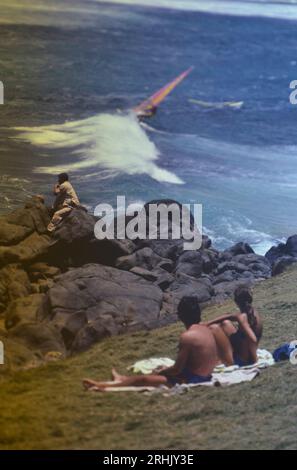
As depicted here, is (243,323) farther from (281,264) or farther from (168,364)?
(281,264)

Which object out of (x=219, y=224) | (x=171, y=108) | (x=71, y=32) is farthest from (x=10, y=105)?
(x=219, y=224)

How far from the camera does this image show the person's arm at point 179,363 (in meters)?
4.63

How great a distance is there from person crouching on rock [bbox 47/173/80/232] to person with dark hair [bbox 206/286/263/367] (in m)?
1.09

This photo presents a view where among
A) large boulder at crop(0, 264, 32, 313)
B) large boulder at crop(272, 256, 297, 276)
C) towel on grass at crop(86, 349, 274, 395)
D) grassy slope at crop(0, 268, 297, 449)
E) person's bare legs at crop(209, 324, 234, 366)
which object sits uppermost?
large boulder at crop(272, 256, 297, 276)

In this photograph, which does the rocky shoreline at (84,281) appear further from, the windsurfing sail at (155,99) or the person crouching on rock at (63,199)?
the windsurfing sail at (155,99)

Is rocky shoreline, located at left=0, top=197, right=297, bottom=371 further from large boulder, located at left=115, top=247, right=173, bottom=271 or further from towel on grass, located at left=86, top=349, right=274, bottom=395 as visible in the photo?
towel on grass, located at left=86, top=349, right=274, bottom=395

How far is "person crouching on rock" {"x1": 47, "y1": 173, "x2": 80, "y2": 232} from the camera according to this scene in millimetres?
5109

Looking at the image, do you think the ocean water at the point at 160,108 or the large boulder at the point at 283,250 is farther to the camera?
the large boulder at the point at 283,250

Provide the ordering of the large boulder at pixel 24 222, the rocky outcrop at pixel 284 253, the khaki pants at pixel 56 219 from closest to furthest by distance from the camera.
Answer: the large boulder at pixel 24 222 < the khaki pants at pixel 56 219 < the rocky outcrop at pixel 284 253

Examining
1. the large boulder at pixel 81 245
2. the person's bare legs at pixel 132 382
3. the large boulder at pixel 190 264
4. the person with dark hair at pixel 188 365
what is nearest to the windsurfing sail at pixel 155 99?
the large boulder at pixel 81 245

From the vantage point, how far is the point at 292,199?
5.71 meters

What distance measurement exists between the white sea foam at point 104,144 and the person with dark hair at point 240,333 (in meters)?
1.09

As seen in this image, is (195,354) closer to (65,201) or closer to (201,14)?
(65,201)

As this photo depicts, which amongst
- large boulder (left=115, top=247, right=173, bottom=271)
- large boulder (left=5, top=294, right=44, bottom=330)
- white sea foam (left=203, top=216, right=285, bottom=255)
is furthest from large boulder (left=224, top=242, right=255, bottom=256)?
large boulder (left=5, top=294, right=44, bottom=330)
